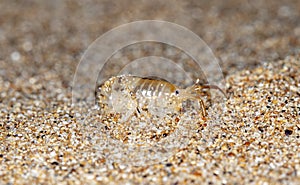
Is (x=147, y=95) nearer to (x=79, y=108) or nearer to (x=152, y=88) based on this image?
(x=152, y=88)

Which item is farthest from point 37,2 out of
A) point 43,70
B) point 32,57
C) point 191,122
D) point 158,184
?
point 158,184

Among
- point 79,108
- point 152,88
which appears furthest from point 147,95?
point 79,108

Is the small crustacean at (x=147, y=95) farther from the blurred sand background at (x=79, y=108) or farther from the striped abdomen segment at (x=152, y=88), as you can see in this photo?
the blurred sand background at (x=79, y=108)

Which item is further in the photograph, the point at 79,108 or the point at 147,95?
the point at 79,108

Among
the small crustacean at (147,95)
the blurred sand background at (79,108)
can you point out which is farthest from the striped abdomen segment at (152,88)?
the blurred sand background at (79,108)

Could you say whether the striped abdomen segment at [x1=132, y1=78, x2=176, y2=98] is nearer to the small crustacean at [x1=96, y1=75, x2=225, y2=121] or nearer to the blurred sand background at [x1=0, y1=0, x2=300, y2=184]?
the small crustacean at [x1=96, y1=75, x2=225, y2=121]

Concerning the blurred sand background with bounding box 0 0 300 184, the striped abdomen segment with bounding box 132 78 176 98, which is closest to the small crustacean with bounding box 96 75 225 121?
the striped abdomen segment with bounding box 132 78 176 98

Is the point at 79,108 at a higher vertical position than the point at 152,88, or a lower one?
lower
